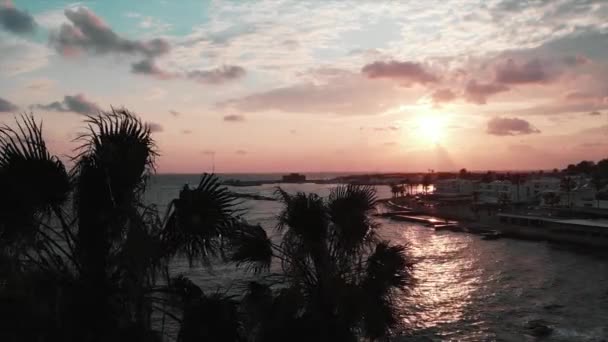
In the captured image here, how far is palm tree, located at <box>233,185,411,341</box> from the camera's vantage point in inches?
349

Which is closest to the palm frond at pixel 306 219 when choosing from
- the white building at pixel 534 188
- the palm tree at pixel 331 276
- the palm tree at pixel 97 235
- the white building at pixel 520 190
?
the palm tree at pixel 331 276

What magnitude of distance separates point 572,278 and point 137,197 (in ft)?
129

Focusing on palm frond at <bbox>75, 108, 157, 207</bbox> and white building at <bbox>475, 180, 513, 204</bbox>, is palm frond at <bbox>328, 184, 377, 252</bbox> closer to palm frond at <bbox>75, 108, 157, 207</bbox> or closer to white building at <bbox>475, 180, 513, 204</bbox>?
palm frond at <bbox>75, 108, 157, 207</bbox>

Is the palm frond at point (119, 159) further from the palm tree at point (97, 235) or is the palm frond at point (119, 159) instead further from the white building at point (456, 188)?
the white building at point (456, 188)

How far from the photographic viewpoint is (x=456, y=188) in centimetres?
14262

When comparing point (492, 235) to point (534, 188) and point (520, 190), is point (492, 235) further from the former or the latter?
point (534, 188)

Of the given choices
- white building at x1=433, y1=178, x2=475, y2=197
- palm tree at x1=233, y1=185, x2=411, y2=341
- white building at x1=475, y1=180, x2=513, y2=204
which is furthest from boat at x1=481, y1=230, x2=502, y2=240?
white building at x1=433, y1=178, x2=475, y2=197

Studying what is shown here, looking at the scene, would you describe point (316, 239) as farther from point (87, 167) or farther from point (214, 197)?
point (87, 167)

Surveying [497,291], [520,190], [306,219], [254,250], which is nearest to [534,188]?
[520,190]

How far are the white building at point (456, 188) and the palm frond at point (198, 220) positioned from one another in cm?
13338

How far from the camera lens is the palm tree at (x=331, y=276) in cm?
887

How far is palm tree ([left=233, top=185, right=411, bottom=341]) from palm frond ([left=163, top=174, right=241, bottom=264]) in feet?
7.90

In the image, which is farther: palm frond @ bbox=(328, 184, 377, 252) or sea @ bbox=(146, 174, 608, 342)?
sea @ bbox=(146, 174, 608, 342)

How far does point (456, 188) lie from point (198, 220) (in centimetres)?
14268
